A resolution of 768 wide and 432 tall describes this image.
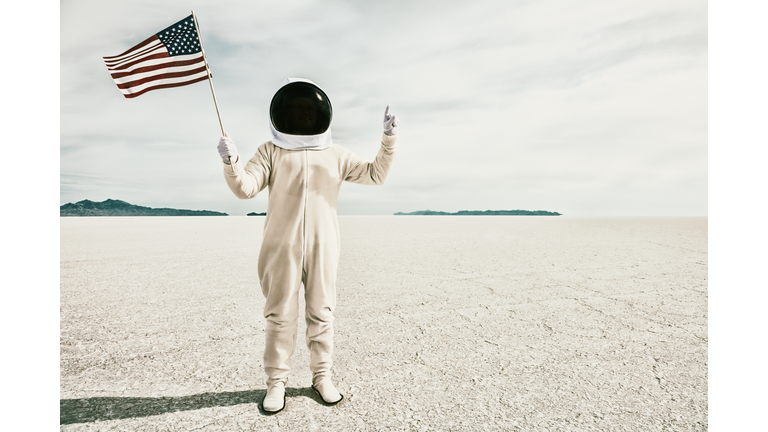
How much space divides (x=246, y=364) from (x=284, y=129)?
1.85m

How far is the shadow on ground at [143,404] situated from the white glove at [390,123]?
5.90 feet

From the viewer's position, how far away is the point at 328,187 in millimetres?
2750

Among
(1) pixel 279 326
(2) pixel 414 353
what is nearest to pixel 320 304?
(1) pixel 279 326

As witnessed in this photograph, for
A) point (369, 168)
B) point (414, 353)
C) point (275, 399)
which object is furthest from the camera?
point (414, 353)

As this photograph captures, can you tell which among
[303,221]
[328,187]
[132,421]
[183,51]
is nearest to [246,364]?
[132,421]

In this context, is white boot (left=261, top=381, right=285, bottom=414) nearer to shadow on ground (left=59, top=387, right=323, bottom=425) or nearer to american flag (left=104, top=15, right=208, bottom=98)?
shadow on ground (left=59, top=387, right=323, bottom=425)

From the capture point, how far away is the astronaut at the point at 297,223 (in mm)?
2613

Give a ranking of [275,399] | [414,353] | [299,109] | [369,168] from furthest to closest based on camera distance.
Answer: [414,353] → [369,168] → [299,109] → [275,399]

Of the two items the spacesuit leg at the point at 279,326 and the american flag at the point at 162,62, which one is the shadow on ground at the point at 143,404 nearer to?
the spacesuit leg at the point at 279,326

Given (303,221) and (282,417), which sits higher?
(303,221)

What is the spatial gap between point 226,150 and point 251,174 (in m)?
0.24

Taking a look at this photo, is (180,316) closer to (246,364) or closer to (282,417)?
(246,364)

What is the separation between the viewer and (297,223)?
8.59 ft

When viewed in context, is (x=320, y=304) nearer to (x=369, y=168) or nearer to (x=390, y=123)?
(x=369, y=168)
